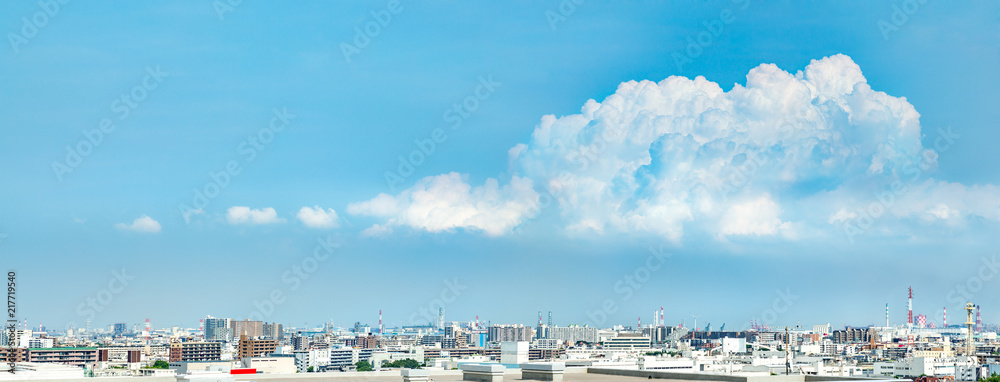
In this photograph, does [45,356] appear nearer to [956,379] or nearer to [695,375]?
[956,379]

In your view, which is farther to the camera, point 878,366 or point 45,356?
point 45,356

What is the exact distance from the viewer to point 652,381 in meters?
24.9

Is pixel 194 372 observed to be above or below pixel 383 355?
above

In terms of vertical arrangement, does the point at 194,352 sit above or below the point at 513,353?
below

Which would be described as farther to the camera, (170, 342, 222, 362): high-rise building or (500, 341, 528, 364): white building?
(170, 342, 222, 362): high-rise building

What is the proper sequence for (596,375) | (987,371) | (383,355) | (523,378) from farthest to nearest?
(383,355) < (987,371) < (596,375) < (523,378)

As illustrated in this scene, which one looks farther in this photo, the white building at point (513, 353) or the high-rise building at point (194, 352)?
the high-rise building at point (194, 352)

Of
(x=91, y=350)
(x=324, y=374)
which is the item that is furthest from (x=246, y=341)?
(x=324, y=374)

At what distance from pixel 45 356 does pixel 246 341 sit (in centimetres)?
4841

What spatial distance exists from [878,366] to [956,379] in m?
9.86

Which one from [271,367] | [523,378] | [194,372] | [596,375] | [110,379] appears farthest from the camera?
[271,367]

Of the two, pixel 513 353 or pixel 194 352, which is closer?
pixel 513 353

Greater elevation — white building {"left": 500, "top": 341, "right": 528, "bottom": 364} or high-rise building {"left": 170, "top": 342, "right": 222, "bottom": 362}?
white building {"left": 500, "top": 341, "right": 528, "bottom": 364}

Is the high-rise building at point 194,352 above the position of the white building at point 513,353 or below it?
below
